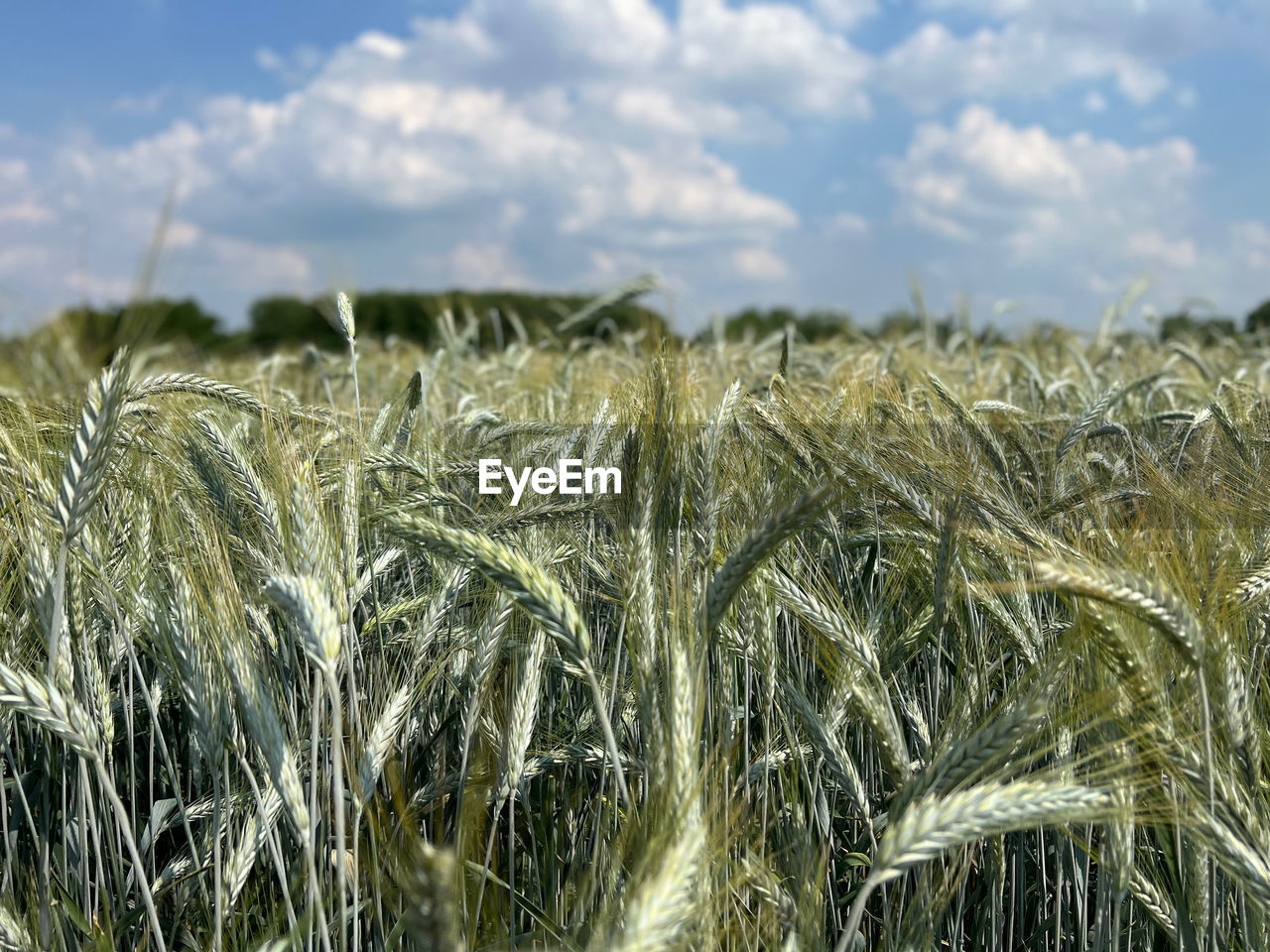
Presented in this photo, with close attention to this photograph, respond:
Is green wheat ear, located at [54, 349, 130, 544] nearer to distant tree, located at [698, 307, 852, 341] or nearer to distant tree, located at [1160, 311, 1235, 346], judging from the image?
distant tree, located at [698, 307, 852, 341]

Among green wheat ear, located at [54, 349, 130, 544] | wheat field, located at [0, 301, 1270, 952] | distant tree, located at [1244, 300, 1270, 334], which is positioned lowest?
wheat field, located at [0, 301, 1270, 952]

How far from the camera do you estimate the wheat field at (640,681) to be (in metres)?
1.24

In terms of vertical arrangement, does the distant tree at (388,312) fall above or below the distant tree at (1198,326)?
above

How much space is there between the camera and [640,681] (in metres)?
1.23

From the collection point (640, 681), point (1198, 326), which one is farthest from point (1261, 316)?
point (640, 681)

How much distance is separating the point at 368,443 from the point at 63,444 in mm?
664

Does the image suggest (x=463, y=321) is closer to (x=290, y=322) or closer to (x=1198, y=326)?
(x=1198, y=326)

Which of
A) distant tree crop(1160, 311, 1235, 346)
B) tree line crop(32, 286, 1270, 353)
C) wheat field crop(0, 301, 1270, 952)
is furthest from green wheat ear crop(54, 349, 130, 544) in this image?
distant tree crop(1160, 311, 1235, 346)

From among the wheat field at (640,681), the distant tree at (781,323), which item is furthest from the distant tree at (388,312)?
the wheat field at (640,681)

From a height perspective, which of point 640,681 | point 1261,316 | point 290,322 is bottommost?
point 640,681

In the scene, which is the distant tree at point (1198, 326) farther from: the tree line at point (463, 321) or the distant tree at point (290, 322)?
the distant tree at point (290, 322)

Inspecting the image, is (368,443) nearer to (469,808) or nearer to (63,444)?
(63,444)

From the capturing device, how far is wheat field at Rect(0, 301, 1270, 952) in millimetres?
1237

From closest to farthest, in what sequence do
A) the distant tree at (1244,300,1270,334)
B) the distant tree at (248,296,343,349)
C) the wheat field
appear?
the wheat field < the distant tree at (1244,300,1270,334) < the distant tree at (248,296,343,349)
